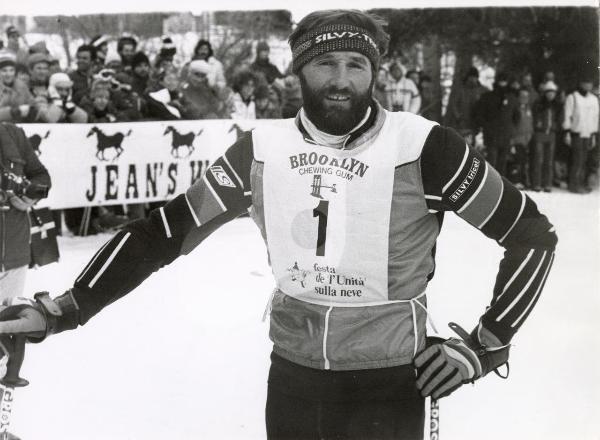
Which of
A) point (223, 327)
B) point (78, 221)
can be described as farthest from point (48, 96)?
point (223, 327)

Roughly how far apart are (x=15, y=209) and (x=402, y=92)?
5692mm

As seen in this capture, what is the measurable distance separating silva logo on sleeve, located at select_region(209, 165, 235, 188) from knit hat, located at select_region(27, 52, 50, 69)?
5.90 metres

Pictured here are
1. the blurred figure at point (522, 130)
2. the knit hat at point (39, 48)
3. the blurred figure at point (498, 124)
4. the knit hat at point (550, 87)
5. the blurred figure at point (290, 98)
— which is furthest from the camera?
the knit hat at point (550, 87)

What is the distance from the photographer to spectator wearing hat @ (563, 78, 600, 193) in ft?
38.7

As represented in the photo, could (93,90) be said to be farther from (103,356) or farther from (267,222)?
(267,222)

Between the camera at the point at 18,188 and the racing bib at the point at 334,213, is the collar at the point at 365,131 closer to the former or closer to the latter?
the racing bib at the point at 334,213

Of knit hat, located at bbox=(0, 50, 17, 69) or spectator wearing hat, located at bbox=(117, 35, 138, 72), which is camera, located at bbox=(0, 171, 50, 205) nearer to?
→ knit hat, located at bbox=(0, 50, 17, 69)

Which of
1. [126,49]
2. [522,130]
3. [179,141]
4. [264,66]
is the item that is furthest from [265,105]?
[522,130]

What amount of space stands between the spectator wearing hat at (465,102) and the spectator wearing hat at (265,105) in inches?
95.0

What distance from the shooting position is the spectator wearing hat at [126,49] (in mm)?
8906

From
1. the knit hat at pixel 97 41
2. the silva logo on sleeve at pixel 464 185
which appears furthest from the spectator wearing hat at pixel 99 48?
the silva logo on sleeve at pixel 464 185

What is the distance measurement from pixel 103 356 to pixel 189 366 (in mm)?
507

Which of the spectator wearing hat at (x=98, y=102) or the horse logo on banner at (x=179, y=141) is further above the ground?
the spectator wearing hat at (x=98, y=102)

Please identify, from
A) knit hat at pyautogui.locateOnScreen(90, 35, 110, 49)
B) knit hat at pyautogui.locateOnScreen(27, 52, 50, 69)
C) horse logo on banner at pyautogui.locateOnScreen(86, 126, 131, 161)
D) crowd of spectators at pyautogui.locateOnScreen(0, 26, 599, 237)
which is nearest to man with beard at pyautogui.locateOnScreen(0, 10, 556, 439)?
crowd of spectators at pyautogui.locateOnScreen(0, 26, 599, 237)
